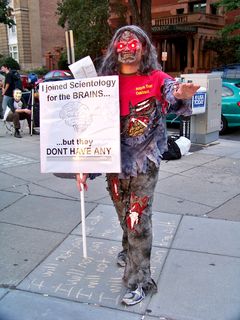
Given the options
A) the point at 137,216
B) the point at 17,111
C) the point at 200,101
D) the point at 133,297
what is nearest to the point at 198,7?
the point at 17,111

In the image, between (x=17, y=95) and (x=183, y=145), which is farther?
(x=17, y=95)

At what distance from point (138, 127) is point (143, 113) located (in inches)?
→ 4.1

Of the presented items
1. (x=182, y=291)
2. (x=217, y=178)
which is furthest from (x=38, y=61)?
(x=182, y=291)

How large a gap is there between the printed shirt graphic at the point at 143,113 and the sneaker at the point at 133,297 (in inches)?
33.7

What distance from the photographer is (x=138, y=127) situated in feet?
9.32

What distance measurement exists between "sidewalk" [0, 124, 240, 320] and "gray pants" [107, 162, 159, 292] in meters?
0.17

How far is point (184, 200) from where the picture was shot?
5164 mm

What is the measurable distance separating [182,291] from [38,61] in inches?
1797

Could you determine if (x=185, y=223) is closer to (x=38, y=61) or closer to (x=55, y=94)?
(x=55, y=94)

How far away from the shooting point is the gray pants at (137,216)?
2910 mm

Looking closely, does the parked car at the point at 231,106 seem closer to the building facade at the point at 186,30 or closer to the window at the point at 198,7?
the building facade at the point at 186,30

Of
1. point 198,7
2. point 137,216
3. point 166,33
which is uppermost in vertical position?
point 198,7

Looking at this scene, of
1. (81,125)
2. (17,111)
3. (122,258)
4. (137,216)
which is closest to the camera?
(137,216)

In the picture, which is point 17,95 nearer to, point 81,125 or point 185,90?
point 81,125
